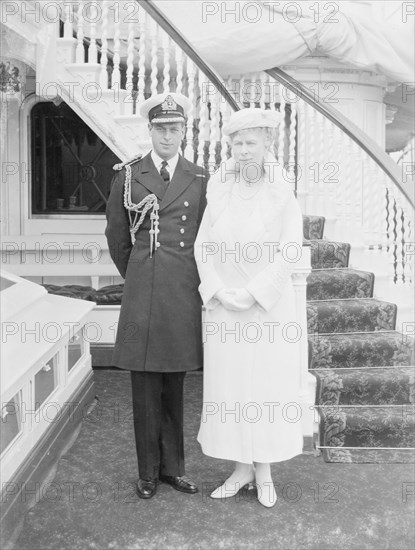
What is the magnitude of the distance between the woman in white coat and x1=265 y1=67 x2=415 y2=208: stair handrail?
186cm

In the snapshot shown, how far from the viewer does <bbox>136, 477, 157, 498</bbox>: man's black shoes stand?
2.96 m

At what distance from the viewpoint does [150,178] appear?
9.50ft

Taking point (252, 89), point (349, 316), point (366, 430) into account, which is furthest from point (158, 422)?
point (252, 89)

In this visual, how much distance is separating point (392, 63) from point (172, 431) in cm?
472

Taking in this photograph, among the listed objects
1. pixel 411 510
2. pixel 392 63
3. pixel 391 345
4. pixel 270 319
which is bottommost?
pixel 411 510

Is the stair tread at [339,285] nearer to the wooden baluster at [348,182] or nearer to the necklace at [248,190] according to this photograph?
the wooden baluster at [348,182]

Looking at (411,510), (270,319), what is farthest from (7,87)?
(411,510)

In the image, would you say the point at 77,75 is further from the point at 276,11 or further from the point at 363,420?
the point at 363,420

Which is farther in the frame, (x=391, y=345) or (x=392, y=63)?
(x=392, y=63)

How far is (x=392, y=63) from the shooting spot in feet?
19.9

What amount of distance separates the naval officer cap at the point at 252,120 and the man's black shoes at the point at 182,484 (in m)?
1.77

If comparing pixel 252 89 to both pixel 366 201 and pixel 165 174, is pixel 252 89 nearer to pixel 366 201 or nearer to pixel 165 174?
pixel 366 201

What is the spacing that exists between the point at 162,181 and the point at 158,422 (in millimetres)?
1199

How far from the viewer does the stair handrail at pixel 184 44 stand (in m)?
4.33
